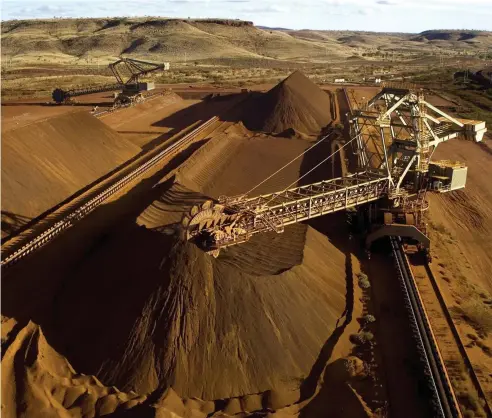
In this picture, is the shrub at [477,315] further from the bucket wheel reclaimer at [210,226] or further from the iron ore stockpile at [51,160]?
the iron ore stockpile at [51,160]

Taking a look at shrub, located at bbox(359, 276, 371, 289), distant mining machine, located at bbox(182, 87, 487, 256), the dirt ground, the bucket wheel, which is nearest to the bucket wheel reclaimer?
the bucket wheel

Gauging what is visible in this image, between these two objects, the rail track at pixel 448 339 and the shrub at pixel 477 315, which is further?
the shrub at pixel 477 315

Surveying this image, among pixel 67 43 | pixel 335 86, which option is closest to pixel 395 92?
pixel 335 86

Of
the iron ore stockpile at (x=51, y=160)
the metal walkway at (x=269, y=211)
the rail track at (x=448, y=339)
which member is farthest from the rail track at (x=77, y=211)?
the rail track at (x=448, y=339)

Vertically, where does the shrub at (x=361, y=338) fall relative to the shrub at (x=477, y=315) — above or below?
above

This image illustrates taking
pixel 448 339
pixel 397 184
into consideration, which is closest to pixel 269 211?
pixel 397 184

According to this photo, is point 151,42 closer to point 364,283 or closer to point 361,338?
point 364,283
